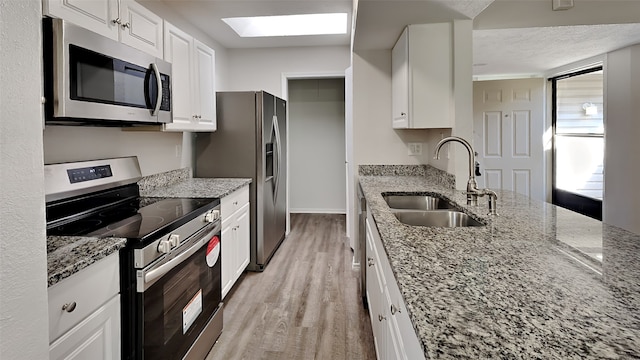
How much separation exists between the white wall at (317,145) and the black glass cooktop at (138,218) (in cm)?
404

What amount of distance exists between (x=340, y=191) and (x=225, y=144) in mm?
3079

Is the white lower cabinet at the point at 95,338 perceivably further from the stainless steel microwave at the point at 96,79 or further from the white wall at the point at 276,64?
the white wall at the point at 276,64

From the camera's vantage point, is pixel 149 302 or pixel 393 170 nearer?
pixel 149 302

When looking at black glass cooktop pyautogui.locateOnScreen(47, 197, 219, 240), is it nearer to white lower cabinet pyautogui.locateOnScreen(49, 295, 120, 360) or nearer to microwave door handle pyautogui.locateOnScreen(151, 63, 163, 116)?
white lower cabinet pyautogui.locateOnScreen(49, 295, 120, 360)

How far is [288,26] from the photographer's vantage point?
432 cm

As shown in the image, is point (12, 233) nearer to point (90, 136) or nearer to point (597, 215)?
point (90, 136)

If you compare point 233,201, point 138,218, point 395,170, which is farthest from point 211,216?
point 395,170

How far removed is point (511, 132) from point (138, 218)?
4723mm

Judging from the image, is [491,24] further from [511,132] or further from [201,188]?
[511,132]

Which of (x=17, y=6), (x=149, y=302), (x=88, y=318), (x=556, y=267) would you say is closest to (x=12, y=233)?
(x=17, y=6)

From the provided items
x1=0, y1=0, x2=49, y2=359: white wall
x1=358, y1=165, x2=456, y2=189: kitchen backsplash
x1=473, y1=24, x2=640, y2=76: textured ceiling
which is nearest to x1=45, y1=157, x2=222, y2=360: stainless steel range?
x1=0, y1=0, x2=49, y2=359: white wall

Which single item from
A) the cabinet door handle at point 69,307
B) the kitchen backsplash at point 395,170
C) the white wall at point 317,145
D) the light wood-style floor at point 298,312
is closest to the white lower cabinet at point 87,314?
the cabinet door handle at point 69,307

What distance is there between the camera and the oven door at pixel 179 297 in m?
1.51

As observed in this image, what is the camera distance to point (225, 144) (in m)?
3.56
